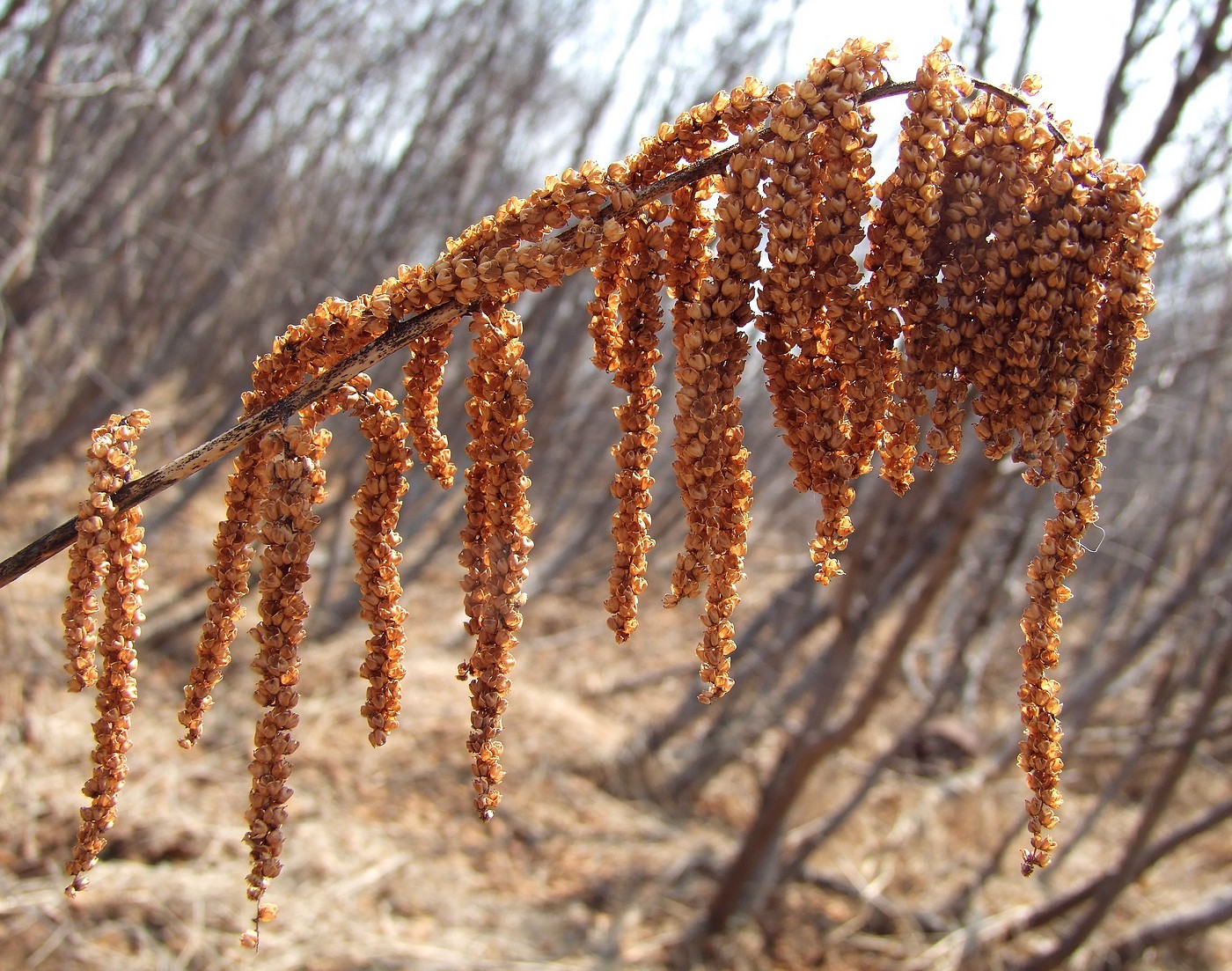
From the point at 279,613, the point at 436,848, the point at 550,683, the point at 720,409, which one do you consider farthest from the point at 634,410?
the point at 550,683

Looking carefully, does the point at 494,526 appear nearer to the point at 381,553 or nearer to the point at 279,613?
the point at 381,553

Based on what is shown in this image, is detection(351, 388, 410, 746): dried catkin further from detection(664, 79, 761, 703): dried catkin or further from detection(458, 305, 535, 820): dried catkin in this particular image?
detection(664, 79, 761, 703): dried catkin

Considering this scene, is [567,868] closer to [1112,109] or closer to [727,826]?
[727,826]

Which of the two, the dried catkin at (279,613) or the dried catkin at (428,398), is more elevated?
the dried catkin at (428,398)

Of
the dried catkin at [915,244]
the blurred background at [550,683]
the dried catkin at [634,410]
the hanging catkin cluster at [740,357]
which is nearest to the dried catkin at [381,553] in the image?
the hanging catkin cluster at [740,357]

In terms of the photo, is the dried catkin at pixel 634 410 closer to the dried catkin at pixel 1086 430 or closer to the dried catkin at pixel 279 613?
the dried catkin at pixel 279 613

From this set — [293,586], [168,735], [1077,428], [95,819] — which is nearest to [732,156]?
[1077,428]

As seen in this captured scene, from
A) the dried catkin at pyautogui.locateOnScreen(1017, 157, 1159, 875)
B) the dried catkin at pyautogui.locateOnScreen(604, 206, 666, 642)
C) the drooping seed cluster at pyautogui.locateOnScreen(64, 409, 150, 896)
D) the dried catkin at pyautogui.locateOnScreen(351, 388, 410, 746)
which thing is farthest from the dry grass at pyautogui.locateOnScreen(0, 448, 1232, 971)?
the dried catkin at pyautogui.locateOnScreen(1017, 157, 1159, 875)
